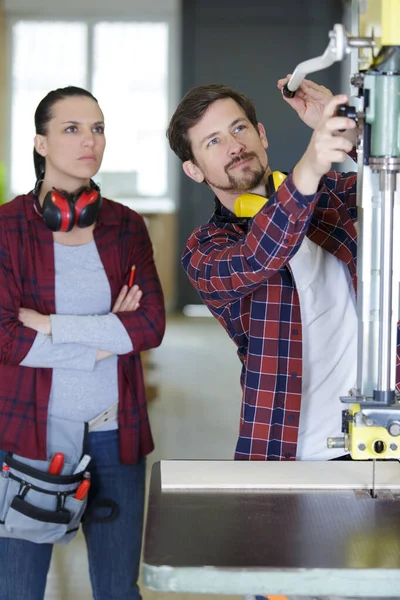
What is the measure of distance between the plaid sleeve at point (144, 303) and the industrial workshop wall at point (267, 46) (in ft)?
24.0

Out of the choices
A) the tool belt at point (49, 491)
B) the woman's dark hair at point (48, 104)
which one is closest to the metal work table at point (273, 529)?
the tool belt at point (49, 491)

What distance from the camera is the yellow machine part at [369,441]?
1.20m

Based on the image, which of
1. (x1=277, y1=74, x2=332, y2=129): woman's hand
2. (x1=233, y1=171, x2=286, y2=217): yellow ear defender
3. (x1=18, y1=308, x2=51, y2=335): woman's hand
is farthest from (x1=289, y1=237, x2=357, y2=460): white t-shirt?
(x1=18, y1=308, x2=51, y2=335): woman's hand

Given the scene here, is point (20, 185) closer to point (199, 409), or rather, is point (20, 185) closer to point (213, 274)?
point (199, 409)

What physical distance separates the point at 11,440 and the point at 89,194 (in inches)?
25.4

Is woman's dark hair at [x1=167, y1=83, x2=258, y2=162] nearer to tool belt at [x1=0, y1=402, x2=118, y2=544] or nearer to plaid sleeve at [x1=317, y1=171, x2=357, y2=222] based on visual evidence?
plaid sleeve at [x1=317, y1=171, x2=357, y2=222]

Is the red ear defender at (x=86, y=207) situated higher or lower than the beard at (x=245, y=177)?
lower

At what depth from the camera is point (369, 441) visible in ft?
3.93

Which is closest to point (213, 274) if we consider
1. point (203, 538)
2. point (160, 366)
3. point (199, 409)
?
point (203, 538)

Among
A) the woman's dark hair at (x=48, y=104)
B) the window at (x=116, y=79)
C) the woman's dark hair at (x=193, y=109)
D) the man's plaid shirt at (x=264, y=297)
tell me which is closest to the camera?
the man's plaid shirt at (x=264, y=297)

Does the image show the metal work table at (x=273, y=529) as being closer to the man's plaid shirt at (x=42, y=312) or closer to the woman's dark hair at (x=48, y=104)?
the man's plaid shirt at (x=42, y=312)

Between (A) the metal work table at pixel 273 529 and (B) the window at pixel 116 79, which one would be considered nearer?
(A) the metal work table at pixel 273 529

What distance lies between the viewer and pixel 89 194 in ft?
7.05

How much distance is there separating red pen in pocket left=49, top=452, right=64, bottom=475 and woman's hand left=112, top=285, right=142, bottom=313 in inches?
15.9
